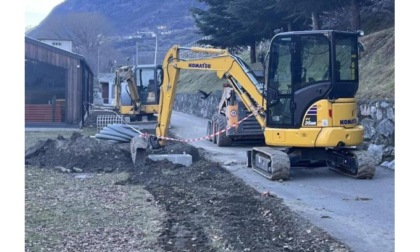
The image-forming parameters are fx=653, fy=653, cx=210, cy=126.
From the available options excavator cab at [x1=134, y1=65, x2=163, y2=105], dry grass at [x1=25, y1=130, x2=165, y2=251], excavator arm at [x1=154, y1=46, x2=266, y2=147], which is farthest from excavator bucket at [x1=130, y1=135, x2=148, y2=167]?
excavator cab at [x1=134, y1=65, x2=163, y2=105]

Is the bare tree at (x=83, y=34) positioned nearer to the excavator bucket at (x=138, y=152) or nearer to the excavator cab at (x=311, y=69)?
the excavator bucket at (x=138, y=152)

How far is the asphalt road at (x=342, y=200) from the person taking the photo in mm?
8328

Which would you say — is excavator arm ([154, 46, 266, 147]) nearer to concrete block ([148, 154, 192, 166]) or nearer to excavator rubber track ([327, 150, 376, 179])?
concrete block ([148, 154, 192, 166])

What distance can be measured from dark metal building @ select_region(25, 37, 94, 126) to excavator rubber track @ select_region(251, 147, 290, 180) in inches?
658

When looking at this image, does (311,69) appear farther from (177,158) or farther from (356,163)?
(177,158)

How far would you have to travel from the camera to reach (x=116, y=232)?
339 inches

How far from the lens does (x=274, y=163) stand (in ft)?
41.9

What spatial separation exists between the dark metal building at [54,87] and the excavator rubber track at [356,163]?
1758 cm

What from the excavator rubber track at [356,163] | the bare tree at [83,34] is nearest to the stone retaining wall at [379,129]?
the excavator rubber track at [356,163]

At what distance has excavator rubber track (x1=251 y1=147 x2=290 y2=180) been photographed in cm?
1278

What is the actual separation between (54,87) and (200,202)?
20731 millimetres

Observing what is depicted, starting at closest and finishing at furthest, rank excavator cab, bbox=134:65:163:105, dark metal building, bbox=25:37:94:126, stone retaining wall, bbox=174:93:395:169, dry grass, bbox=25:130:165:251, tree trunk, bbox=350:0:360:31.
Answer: dry grass, bbox=25:130:165:251
stone retaining wall, bbox=174:93:395:169
tree trunk, bbox=350:0:360:31
dark metal building, bbox=25:37:94:126
excavator cab, bbox=134:65:163:105

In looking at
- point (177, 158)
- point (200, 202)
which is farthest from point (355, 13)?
point (200, 202)

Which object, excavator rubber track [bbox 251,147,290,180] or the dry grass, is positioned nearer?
the dry grass
